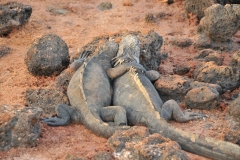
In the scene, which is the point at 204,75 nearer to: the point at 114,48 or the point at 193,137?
the point at 114,48

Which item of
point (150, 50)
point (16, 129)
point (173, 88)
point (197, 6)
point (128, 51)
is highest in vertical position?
point (197, 6)

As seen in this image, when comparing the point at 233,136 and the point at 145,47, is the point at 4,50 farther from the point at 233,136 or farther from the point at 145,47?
the point at 233,136

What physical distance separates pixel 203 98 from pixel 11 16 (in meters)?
5.33

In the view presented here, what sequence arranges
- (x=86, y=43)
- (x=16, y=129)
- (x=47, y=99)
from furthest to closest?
(x=86, y=43)
(x=47, y=99)
(x=16, y=129)

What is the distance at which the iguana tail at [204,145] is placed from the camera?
4.75 meters

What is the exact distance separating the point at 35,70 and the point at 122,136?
3039 millimetres

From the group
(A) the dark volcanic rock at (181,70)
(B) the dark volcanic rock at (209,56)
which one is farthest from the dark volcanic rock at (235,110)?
(B) the dark volcanic rock at (209,56)

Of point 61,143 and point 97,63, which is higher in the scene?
point 97,63

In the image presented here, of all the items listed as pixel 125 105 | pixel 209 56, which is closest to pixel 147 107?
pixel 125 105

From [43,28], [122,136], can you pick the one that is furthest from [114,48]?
[43,28]

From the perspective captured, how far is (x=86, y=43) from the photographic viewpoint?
9242mm

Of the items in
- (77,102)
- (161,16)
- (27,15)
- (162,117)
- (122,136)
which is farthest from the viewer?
(161,16)

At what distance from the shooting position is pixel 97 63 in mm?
6922

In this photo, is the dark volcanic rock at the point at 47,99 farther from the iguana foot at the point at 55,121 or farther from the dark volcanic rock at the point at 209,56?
the dark volcanic rock at the point at 209,56
